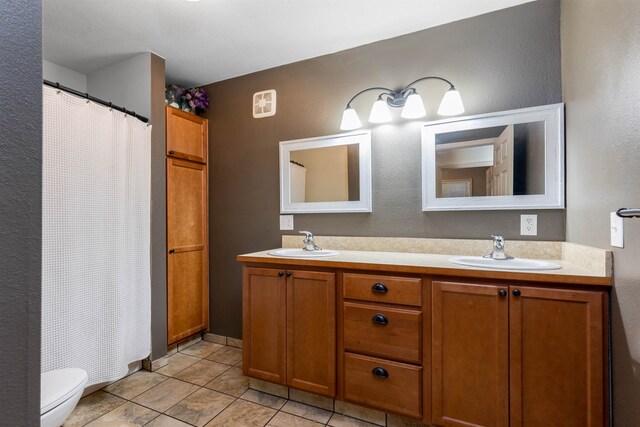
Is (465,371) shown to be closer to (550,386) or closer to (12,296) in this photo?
(550,386)

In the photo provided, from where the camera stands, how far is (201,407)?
1.81m

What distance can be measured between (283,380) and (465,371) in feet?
3.38

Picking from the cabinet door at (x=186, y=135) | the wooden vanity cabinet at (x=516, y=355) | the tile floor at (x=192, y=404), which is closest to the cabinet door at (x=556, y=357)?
the wooden vanity cabinet at (x=516, y=355)

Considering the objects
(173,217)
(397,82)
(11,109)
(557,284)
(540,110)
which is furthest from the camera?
(173,217)

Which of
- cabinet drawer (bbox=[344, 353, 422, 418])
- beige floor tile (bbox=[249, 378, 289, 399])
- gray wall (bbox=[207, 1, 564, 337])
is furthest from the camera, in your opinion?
beige floor tile (bbox=[249, 378, 289, 399])

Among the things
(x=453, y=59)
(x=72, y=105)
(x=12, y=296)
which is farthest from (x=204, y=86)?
(x=12, y=296)

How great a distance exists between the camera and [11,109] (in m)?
0.50

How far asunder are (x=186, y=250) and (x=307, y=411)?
1.57 metres

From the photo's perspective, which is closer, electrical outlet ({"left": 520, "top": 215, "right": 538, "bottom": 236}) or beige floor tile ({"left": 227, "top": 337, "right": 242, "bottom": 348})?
electrical outlet ({"left": 520, "top": 215, "right": 538, "bottom": 236})

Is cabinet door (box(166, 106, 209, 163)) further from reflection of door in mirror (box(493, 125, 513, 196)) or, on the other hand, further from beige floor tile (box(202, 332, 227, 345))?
reflection of door in mirror (box(493, 125, 513, 196))

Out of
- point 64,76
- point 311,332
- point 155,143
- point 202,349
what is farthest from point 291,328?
point 64,76

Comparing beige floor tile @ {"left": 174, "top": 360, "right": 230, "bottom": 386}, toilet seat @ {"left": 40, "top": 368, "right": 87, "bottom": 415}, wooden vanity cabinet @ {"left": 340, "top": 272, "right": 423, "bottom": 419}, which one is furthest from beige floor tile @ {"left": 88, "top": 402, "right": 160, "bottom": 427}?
wooden vanity cabinet @ {"left": 340, "top": 272, "right": 423, "bottom": 419}

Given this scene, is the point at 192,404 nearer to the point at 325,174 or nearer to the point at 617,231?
the point at 325,174

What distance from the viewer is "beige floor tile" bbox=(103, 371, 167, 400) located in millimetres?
1963
